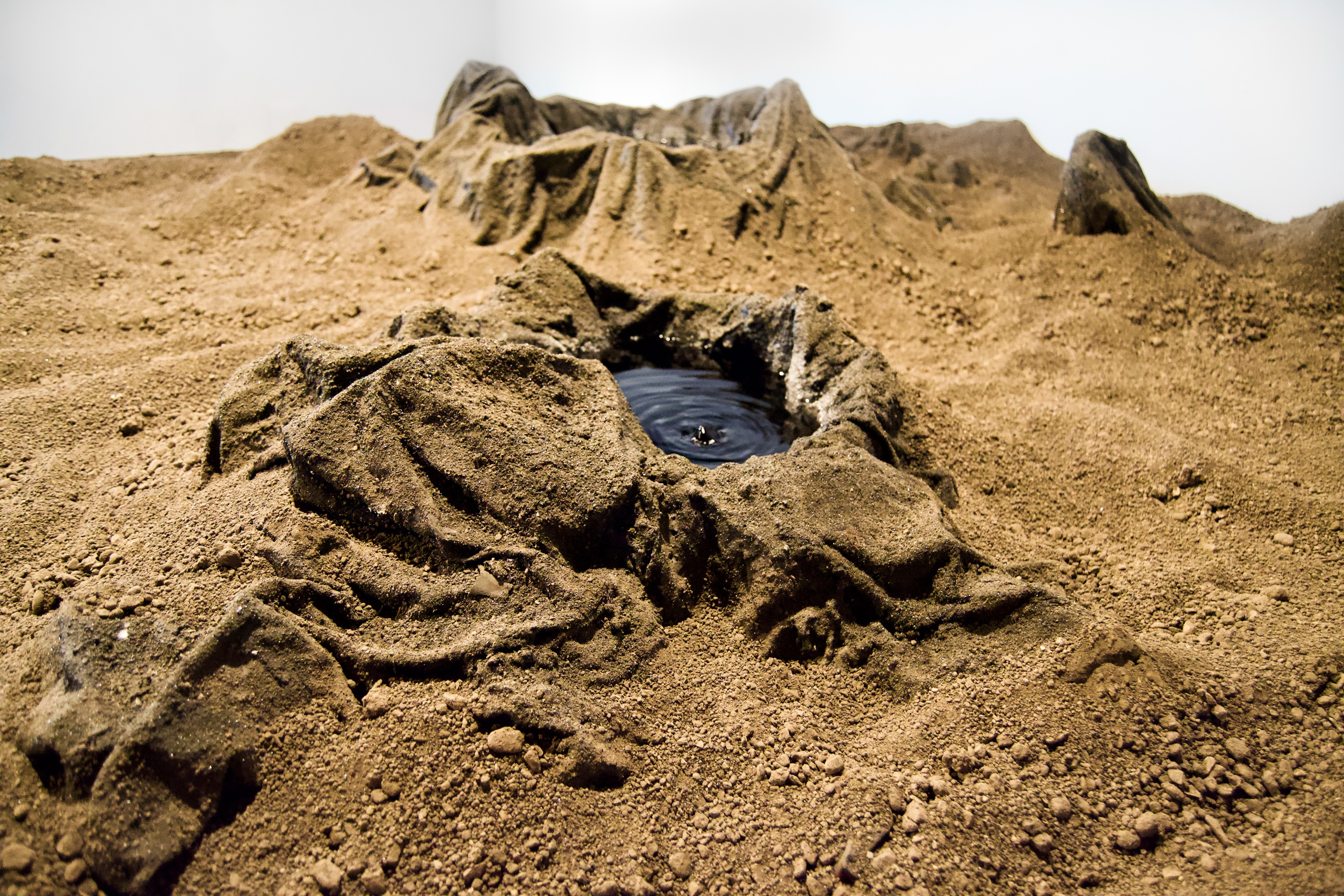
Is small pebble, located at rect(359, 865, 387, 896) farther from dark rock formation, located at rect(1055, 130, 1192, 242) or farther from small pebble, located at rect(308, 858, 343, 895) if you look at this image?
dark rock formation, located at rect(1055, 130, 1192, 242)

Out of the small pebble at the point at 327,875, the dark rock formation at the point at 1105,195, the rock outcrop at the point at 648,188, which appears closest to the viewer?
the small pebble at the point at 327,875

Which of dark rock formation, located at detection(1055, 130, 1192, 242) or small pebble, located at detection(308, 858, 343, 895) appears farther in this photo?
dark rock formation, located at detection(1055, 130, 1192, 242)

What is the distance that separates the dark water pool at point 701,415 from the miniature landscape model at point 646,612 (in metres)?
0.03

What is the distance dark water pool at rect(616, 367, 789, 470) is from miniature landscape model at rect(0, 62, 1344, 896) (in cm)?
3

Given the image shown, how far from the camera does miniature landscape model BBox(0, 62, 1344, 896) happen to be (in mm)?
1819

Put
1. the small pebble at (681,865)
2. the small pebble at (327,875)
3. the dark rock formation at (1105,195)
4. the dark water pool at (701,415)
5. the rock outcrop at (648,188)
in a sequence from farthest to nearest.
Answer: the rock outcrop at (648,188) → the dark rock formation at (1105,195) → the dark water pool at (701,415) → the small pebble at (681,865) → the small pebble at (327,875)

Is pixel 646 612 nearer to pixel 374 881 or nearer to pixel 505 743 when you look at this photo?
pixel 505 743

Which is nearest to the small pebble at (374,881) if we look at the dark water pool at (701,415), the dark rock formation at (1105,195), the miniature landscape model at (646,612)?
the miniature landscape model at (646,612)

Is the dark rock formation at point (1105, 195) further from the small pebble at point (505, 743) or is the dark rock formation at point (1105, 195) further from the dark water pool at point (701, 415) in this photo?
the small pebble at point (505, 743)

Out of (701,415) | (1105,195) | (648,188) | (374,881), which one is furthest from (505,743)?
(1105,195)

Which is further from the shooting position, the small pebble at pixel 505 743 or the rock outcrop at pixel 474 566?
the small pebble at pixel 505 743

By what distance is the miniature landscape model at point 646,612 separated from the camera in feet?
5.97

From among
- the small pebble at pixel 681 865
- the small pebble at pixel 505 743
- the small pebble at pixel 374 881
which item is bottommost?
the small pebble at pixel 681 865

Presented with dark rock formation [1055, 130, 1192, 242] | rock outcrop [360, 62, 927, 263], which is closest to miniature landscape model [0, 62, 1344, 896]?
dark rock formation [1055, 130, 1192, 242]
